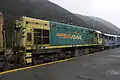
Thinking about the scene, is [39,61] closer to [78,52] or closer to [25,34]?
[25,34]

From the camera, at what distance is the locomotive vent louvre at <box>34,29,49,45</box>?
46.0 feet

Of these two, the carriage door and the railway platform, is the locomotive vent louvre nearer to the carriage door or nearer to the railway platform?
the carriage door

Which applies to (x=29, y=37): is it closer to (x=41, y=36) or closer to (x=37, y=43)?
(x=37, y=43)

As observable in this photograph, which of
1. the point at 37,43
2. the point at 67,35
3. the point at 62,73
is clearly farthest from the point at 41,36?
the point at 62,73

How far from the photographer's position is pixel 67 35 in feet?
61.5

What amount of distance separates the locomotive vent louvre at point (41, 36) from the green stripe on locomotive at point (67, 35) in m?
0.72

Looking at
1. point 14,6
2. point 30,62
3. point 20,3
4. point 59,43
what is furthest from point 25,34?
point 20,3

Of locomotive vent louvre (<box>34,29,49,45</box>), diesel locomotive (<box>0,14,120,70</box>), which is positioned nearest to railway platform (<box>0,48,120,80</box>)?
diesel locomotive (<box>0,14,120,70</box>)

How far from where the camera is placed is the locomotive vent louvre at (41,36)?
46.0ft

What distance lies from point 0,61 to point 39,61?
4.03 m

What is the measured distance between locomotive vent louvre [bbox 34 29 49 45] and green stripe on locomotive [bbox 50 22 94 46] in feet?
2.36

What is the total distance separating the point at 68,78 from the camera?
8047 mm

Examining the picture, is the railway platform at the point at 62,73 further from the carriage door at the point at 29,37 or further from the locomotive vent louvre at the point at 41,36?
the locomotive vent louvre at the point at 41,36

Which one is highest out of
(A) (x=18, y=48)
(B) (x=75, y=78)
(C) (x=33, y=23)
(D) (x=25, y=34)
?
(C) (x=33, y=23)
